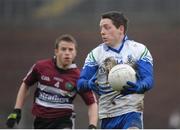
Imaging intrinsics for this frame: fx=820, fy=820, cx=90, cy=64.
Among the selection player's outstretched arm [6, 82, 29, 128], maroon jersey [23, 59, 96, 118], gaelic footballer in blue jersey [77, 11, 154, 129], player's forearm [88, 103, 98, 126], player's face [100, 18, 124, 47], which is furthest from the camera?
maroon jersey [23, 59, 96, 118]

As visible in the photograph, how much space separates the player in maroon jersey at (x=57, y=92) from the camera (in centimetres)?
993

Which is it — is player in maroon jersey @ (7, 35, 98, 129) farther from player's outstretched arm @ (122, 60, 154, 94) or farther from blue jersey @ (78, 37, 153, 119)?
player's outstretched arm @ (122, 60, 154, 94)

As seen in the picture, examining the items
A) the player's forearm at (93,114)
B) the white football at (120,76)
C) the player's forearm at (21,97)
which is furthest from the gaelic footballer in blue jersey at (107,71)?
the player's forearm at (21,97)

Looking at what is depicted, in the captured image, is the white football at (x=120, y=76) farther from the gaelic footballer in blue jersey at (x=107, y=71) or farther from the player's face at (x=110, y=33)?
the player's face at (x=110, y=33)

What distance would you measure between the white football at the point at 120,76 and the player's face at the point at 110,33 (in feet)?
1.46

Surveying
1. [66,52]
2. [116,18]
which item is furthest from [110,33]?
[66,52]

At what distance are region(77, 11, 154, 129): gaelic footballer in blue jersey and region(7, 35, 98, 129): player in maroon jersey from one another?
3.93 ft

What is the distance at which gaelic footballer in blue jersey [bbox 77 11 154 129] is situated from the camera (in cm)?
849

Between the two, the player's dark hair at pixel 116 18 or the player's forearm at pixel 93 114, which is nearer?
the player's dark hair at pixel 116 18

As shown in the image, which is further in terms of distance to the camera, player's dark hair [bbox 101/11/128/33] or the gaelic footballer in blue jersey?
player's dark hair [bbox 101/11/128/33]

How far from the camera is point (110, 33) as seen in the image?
8.66m

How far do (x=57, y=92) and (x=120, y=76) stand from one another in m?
1.95

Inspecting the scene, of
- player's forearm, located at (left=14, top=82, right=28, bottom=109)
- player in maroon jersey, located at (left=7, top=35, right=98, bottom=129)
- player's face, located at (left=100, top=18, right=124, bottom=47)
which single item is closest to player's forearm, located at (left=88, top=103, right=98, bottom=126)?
player in maroon jersey, located at (left=7, top=35, right=98, bottom=129)

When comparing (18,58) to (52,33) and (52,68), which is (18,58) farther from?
(52,68)
